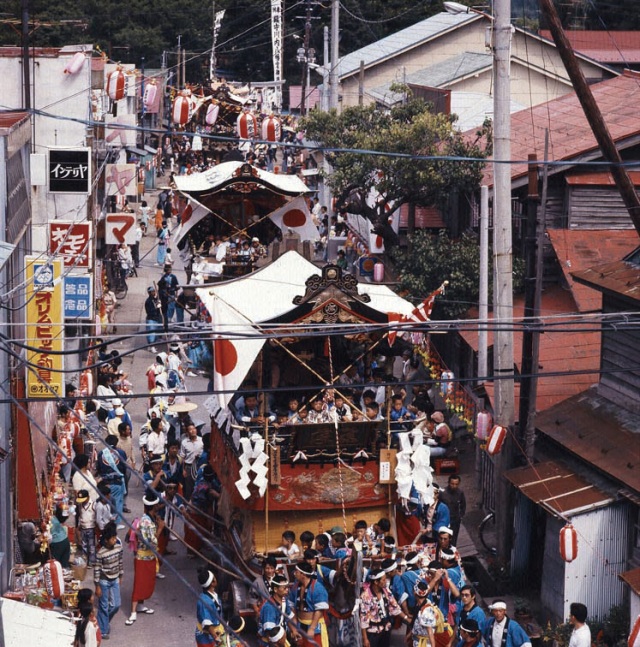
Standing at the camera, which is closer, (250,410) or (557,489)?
(557,489)

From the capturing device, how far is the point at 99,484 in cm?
1833

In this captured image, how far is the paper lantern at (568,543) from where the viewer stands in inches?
589

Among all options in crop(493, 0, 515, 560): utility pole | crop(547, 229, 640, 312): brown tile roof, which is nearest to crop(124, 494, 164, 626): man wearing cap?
crop(493, 0, 515, 560): utility pole

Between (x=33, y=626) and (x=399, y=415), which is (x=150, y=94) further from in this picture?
(x=33, y=626)

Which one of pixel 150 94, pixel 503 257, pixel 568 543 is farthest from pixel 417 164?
pixel 150 94

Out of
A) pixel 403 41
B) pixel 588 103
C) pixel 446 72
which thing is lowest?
pixel 588 103

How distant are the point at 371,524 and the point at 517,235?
10748 mm

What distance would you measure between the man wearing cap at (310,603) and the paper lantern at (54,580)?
274 cm

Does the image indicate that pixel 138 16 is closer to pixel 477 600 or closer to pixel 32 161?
pixel 32 161

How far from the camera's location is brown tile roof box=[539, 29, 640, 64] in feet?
186

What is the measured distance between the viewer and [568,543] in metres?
15.0

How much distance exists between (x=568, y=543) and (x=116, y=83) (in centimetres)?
2442

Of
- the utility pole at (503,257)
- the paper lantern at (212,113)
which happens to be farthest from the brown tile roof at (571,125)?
the paper lantern at (212,113)

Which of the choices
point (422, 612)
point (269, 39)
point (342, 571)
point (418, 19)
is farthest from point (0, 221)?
point (269, 39)
